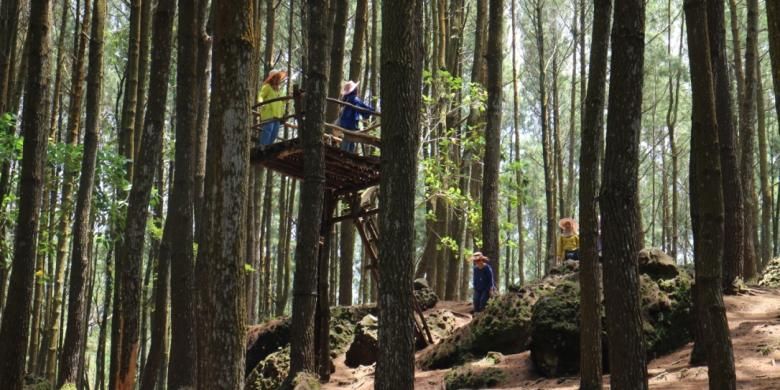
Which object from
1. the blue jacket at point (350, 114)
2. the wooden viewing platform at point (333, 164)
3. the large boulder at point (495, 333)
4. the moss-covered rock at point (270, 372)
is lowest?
the moss-covered rock at point (270, 372)

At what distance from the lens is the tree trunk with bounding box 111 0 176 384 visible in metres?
9.41

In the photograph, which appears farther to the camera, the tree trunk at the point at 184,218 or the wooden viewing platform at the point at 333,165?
the wooden viewing platform at the point at 333,165

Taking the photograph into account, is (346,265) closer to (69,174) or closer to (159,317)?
(69,174)

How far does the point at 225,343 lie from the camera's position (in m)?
5.76

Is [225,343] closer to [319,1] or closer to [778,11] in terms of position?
[778,11]

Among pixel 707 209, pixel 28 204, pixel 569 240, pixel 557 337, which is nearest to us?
pixel 707 209

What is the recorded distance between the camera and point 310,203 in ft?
31.3

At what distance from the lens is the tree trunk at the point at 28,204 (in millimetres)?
7918

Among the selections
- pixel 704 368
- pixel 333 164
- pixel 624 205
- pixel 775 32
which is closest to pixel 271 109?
pixel 333 164

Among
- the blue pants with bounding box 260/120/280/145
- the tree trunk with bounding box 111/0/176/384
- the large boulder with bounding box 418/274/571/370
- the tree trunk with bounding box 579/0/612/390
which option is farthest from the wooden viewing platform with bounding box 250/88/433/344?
the tree trunk with bounding box 579/0/612/390

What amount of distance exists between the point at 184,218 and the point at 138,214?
68 centimetres

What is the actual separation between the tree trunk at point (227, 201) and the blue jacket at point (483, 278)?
7651 mm

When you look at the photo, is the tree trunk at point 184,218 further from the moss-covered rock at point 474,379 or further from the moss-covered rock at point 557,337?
the moss-covered rock at point 557,337

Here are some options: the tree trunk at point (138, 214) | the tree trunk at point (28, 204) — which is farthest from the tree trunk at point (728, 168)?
the tree trunk at point (28, 204)
